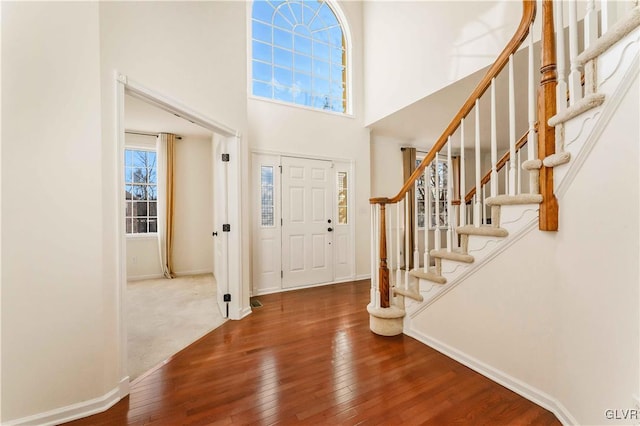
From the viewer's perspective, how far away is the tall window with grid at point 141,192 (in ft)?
16.1

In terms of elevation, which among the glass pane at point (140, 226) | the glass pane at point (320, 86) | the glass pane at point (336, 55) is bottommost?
the glass pane at point (140, 226)

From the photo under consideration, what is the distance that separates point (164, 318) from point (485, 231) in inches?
127

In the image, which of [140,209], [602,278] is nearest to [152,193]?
[140,209]

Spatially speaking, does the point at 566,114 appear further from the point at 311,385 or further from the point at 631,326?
the point at 311,385

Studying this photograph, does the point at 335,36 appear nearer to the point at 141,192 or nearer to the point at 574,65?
the point at 574,65

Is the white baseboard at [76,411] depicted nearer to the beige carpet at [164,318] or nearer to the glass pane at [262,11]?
the beige carpet at [164,318]

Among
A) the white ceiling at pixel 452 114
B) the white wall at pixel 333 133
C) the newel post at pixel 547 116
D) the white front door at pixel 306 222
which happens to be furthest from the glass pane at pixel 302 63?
the newel post at pixel 547 116

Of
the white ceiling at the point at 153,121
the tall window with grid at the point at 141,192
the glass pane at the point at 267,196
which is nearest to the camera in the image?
the white ceiling at the point at 153,121

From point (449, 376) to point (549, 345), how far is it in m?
0.64

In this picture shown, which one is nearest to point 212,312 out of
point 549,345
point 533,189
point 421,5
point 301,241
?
point 301,241

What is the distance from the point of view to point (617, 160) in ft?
3.76

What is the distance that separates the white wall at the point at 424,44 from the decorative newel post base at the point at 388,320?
265cm

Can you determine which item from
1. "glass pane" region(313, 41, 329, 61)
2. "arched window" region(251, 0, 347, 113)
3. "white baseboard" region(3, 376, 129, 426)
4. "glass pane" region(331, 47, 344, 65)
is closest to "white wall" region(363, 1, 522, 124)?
"glass pane" region(331, 47, 344, 65)

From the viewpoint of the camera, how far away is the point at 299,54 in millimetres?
4320
